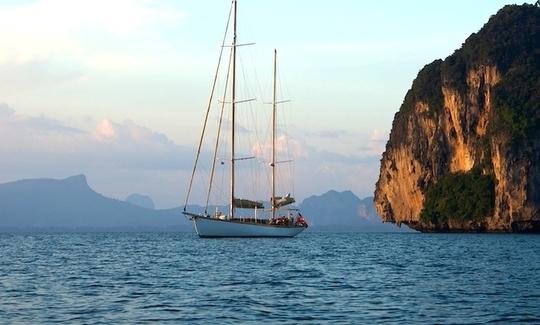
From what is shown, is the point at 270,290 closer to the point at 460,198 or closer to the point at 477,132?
the point at 460,198

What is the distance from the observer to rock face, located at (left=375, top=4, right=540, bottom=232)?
433ft

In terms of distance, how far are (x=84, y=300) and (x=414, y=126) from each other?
132620mm

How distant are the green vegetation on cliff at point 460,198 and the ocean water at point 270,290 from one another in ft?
258

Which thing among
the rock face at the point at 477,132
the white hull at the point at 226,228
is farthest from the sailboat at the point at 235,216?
the rock face at the point at 477,132

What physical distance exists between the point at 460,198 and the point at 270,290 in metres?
107

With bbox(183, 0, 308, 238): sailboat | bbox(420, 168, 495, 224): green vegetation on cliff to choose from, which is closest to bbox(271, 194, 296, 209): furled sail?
bbox(183, 0, 308, 238): sailboat

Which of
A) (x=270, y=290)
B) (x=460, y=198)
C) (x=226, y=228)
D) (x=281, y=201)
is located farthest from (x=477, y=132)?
(x=270, y=290)

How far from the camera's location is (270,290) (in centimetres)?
3862

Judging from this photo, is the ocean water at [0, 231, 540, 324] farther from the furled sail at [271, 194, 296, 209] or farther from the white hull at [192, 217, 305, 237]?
the furled sail at [271, 194, 296, 209]

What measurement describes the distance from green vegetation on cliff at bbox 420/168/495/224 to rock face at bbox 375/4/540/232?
1.36 ft

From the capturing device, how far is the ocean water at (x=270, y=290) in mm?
30297

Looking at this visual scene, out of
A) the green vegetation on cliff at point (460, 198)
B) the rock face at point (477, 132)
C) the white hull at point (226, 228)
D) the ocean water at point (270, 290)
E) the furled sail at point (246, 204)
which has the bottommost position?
the ocean water at point (270, 290)

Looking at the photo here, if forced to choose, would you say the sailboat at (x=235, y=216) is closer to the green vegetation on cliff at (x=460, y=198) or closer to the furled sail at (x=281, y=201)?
the furled sail at (x=281, y=201)

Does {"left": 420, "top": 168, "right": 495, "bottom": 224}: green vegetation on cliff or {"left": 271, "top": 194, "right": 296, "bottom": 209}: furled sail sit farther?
{"left": 420, "top": 168, "right": 495, "bottom": 224}: green vegetation on cliff
